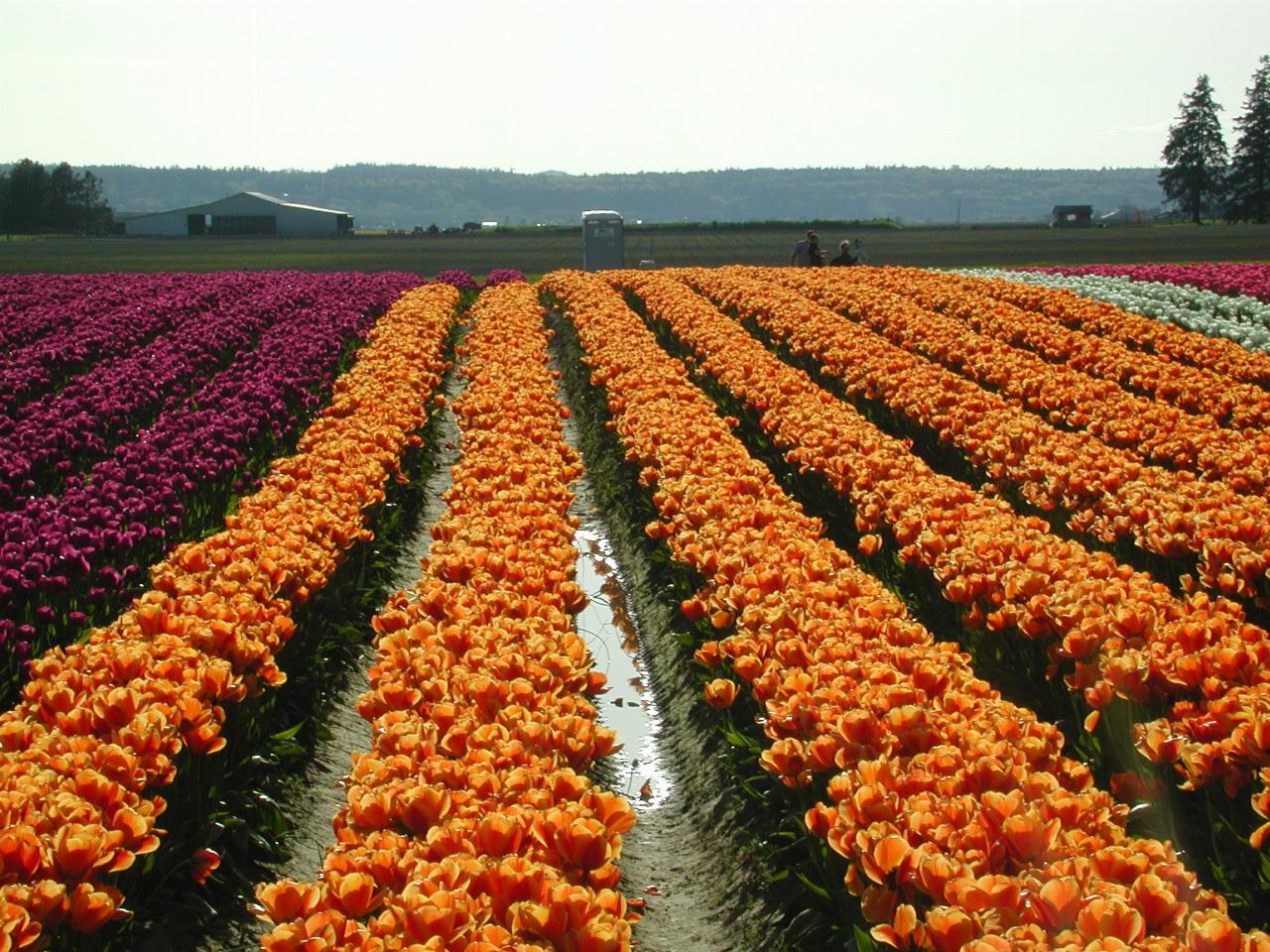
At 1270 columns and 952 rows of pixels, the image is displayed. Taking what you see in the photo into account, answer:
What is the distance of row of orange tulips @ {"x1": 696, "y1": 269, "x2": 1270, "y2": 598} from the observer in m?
7.34

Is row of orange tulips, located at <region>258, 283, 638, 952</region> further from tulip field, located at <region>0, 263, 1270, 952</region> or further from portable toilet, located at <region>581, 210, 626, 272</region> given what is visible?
portable toilet, located at <region>581, 210, 626, 272</region>

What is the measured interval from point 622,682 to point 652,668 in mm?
255

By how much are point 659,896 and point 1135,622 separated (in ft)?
7.67

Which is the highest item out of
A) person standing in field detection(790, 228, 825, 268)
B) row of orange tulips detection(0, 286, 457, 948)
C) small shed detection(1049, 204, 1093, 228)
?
small shed detection(1049, 204, 1093, 228)

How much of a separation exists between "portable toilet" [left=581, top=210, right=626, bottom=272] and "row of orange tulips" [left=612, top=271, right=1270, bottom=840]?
3342cm

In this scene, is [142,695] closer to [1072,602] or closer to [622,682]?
[1072,602]

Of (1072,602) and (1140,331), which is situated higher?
(1140,331)

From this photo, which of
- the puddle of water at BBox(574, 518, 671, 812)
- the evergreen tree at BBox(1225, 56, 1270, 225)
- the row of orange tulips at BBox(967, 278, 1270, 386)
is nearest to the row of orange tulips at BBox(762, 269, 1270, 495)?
the row of orange tulips at BBox(967, 278, 1270, 386)

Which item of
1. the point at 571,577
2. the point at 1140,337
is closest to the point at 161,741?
the point at 571,577

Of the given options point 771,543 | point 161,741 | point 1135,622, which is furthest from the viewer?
point 771,543

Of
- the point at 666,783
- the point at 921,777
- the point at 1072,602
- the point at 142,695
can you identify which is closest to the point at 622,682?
the point at 666,783

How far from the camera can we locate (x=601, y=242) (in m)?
44.0

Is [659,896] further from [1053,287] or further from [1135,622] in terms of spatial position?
[1053,287]

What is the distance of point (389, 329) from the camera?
19.6 m
